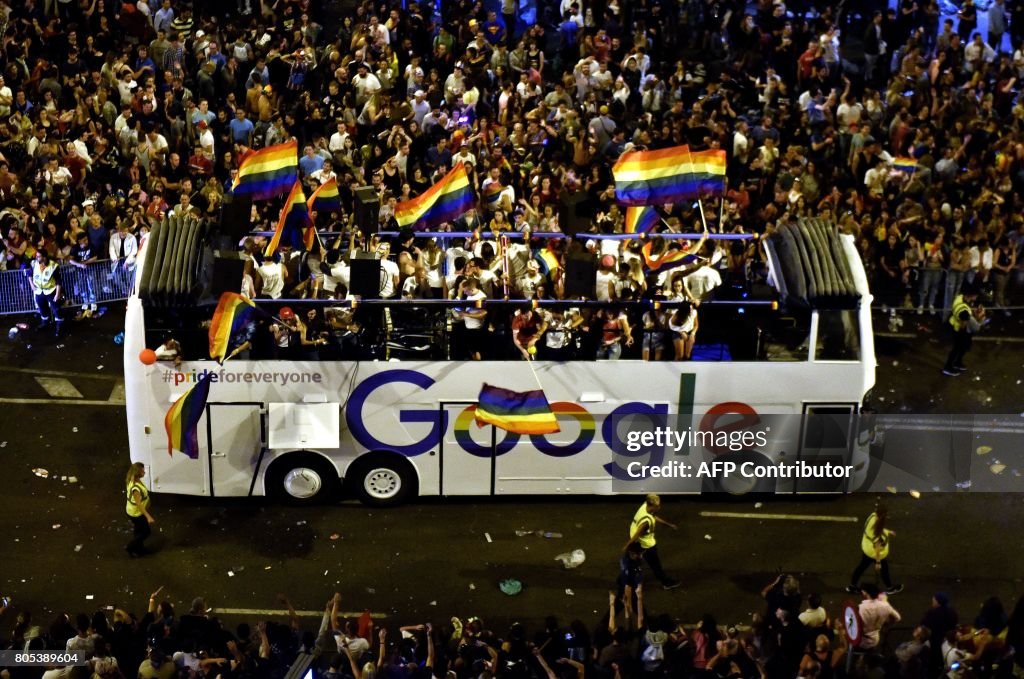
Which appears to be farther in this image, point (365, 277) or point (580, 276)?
point (580, 276)

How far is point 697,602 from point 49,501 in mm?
8417

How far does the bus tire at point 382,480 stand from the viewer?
18.8 m

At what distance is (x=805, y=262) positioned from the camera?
1819 centimetres

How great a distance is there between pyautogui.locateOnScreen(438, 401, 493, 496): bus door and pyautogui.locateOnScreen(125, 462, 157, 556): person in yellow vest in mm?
3679

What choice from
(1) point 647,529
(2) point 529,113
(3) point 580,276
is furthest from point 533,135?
(1) point 647,529

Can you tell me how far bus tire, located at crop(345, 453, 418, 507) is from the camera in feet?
61.8

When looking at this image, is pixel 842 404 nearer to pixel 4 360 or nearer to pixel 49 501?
pixel 49 501

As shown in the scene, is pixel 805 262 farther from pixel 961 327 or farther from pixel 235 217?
pixel 235 217

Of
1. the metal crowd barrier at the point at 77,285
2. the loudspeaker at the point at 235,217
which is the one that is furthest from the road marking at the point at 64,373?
the loudspeaker at the point at 235,217

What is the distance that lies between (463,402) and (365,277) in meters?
1.99

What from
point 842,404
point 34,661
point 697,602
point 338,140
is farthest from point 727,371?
point 338,140

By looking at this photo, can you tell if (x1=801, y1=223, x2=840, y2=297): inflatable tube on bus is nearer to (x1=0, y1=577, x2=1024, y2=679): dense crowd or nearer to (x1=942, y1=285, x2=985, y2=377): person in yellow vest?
(x1=0, y1=577, x2=1024, y2=679): dense crowd

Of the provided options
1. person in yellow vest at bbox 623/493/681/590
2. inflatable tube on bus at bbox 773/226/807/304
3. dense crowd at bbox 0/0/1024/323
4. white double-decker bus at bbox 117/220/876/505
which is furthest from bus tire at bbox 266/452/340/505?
inflatable tube on bus at bbox 773/226/807/304

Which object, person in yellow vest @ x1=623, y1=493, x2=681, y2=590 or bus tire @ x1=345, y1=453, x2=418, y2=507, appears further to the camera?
bus tire @ x1=345, y1=453, x2=418, y2=507
